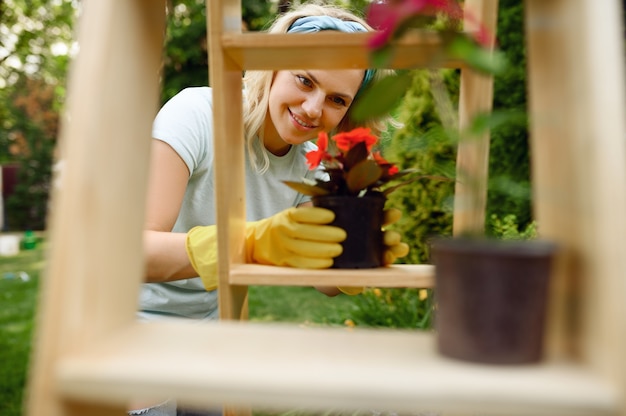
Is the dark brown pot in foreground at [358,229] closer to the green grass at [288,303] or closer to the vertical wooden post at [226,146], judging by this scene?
the vertical wooden post at [226,146]

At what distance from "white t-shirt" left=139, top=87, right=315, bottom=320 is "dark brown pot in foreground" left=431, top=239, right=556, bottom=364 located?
1059 millimetres

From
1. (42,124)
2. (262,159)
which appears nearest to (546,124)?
(262,159)

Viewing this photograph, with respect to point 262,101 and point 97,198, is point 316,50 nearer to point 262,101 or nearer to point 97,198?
point 97,198

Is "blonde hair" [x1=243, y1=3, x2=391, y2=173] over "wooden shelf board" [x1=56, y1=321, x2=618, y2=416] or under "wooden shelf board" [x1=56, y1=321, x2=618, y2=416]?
over

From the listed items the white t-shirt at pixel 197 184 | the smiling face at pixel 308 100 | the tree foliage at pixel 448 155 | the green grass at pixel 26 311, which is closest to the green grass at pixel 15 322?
the green grass at pixel 26 311

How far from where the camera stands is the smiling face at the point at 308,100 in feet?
5.63

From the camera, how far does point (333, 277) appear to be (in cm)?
125

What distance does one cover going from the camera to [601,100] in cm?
69

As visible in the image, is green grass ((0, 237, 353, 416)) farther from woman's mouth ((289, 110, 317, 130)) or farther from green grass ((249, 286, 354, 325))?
woman's mouth ((289, 110, 317, 130))

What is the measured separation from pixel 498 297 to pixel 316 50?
621 mm

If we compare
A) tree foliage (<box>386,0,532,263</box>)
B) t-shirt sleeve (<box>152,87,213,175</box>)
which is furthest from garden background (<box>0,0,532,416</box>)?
t-shirt sleeve (<box>152,87,213,175</box>)

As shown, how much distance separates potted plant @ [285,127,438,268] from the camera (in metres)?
1.31

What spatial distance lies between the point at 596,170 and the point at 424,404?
0.91 feet

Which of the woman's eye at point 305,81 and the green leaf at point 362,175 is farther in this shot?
the woman's eye at point 305,81
